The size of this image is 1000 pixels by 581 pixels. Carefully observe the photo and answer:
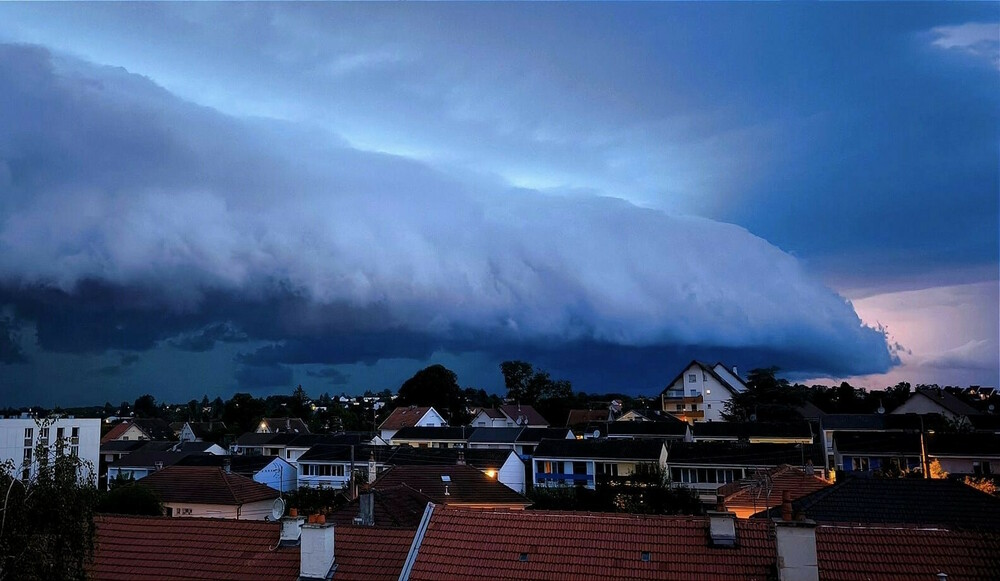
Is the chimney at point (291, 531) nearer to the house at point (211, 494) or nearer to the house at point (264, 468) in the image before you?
the house at point (211, 494)

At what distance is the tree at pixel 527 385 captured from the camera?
152000 mm

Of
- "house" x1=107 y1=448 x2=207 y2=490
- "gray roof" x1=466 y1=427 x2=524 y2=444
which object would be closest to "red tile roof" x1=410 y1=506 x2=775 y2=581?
"gray roof" x1=466 y1=427 x2=524 y2=444

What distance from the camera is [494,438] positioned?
8381 cm

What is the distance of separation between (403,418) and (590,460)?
51183 mm

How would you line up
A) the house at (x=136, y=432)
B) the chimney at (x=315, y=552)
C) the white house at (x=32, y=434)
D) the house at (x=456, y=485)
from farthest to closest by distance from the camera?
the house at (x=136, y=432) → the white house at (x=32, y=434) → the house at (x=456, y=485) → the chimney at (x=315, y=552)

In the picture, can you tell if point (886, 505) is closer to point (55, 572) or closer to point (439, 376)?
point (55, 572)

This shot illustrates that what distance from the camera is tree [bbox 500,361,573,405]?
15200 centimetres

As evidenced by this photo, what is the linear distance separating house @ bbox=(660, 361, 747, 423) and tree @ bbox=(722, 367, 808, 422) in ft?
5.63

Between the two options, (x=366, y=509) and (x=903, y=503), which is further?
(x=903, y=503)

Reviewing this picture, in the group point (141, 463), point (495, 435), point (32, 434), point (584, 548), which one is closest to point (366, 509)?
point (584, 548)

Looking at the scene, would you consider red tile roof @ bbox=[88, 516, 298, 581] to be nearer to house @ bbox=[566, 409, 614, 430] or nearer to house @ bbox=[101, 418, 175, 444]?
house @ bbox=[566, 409, 614, 430]

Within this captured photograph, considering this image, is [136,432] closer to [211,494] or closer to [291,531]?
[211,494]

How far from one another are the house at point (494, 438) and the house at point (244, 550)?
62.3 m

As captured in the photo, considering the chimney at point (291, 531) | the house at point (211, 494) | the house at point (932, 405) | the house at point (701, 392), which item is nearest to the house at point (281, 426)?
the house at point (701, 392)
